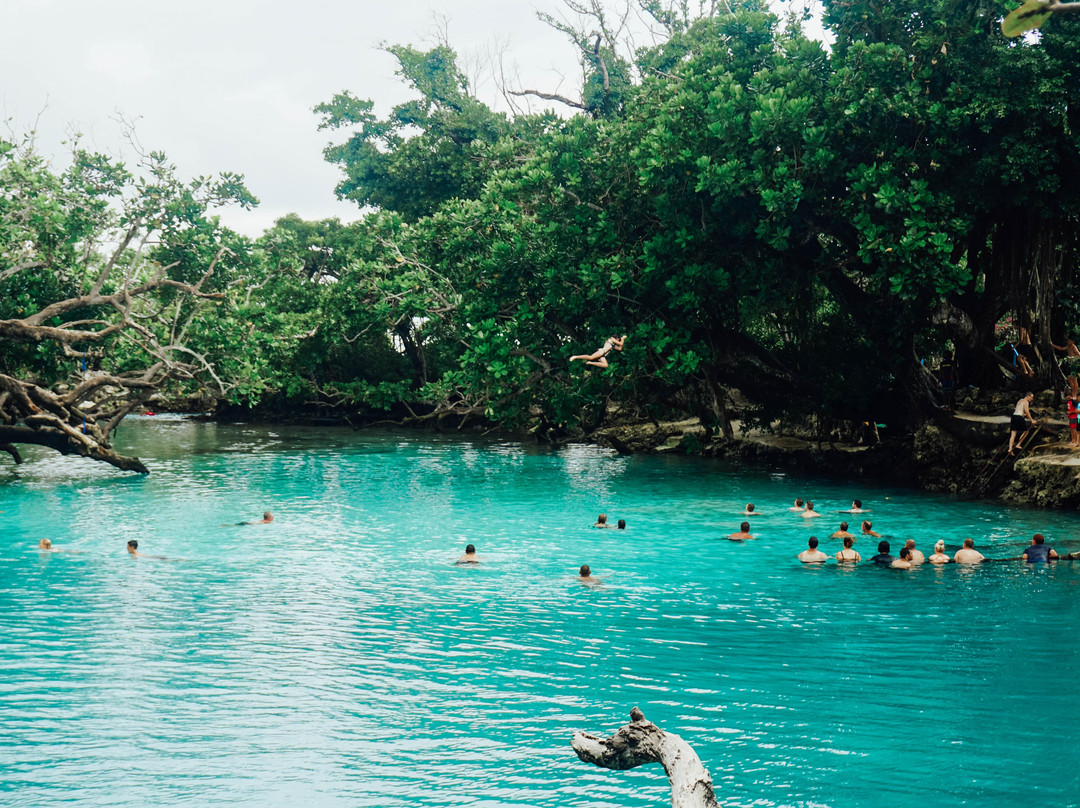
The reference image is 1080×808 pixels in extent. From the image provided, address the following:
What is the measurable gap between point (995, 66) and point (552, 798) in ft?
65.2

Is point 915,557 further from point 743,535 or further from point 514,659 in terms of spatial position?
point 514,659

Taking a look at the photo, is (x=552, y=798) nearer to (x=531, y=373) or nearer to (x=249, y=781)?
(x=249, y=781)

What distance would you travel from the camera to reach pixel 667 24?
41.2 metres

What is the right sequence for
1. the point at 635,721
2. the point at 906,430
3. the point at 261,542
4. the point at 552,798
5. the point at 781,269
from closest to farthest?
1. the point at 635,721
2. the point at 552,798
3. the point at 261,542
4. the point at 781,269
5. the point at 906,430

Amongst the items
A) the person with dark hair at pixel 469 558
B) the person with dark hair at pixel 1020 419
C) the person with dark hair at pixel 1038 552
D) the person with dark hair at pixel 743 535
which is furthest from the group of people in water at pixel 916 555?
the person with dark hair at pixel 469 558

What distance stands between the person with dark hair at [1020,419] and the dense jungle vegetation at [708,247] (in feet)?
5.34

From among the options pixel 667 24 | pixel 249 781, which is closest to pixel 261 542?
pixel 249 781

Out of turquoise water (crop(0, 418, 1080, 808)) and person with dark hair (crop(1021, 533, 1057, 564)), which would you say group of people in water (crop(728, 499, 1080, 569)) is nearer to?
person with dark hair (crop(1021, 533, 1057, 564))

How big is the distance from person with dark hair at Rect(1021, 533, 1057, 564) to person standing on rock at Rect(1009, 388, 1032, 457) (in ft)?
20.4

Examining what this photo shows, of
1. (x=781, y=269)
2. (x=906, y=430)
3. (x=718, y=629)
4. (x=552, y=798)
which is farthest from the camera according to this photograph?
(x=906, y=430)

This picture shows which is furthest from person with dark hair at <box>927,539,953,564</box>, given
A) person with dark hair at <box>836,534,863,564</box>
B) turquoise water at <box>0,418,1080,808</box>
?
person with dark hair at <box>836,534,863,564</box>

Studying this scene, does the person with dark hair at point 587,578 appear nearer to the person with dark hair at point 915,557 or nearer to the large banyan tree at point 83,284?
the person with dark hair at point 915,557

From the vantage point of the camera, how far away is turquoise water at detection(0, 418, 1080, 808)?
862cm

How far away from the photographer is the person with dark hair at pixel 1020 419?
22.3 metres
